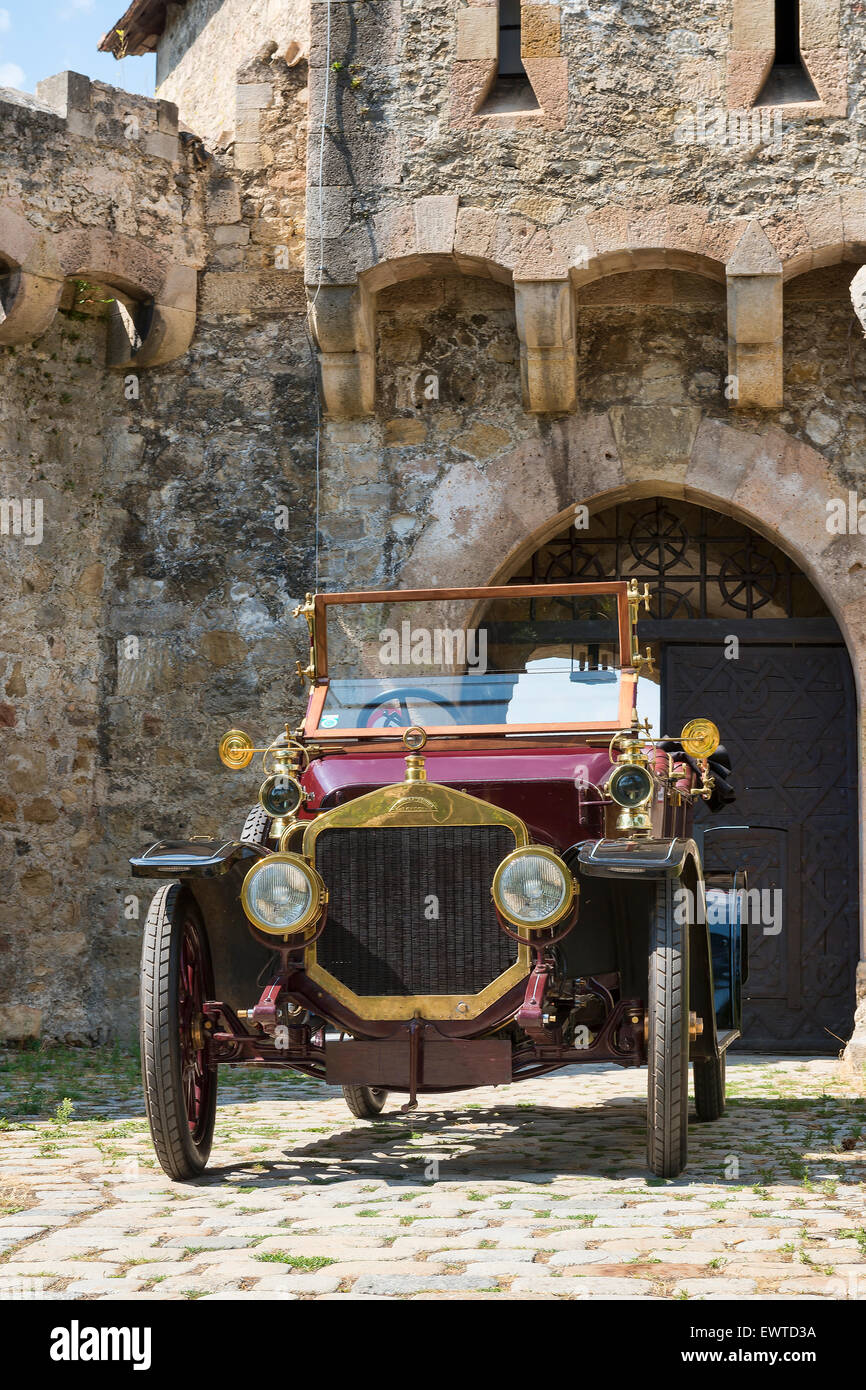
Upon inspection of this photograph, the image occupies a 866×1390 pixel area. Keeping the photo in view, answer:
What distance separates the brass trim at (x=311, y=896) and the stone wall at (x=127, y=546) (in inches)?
181

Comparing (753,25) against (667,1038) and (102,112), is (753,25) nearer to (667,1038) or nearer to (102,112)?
(102,112)

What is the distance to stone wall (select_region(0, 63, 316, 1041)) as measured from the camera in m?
9.11

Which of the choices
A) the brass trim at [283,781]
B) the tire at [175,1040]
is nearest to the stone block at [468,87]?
the brass trim at [283,781]

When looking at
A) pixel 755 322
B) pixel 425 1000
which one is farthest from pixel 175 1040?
pixel 755 322

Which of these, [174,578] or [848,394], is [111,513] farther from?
[848,394]

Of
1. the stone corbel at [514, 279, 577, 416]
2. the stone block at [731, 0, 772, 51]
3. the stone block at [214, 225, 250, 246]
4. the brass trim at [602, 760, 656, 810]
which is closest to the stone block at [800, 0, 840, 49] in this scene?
the stone block at [731, 0, 772, 51]

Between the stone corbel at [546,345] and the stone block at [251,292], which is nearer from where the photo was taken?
the stone corbel at [546,345]

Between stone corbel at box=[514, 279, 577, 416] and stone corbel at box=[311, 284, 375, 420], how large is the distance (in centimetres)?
89

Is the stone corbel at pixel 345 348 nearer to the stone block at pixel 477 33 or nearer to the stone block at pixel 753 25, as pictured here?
the stone block at pixel 477 33

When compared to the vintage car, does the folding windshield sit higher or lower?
higher

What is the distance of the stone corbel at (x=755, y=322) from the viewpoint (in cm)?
859

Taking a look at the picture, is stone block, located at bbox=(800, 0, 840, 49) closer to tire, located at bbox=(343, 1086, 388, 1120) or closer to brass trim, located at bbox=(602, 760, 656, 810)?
brass trim, located at bbox=(602, 760, 656, 810)

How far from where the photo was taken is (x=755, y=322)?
28.6 ft

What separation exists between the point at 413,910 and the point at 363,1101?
1731 millimetres
